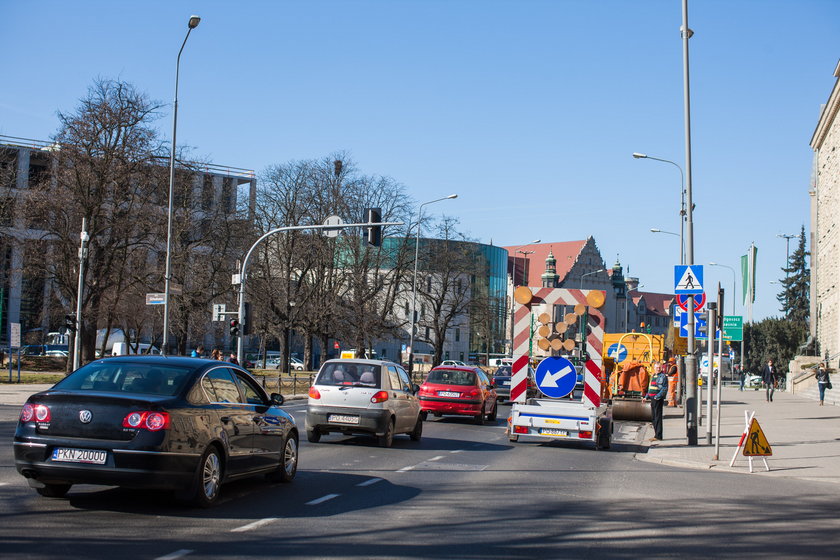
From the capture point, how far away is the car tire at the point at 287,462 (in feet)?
38.5

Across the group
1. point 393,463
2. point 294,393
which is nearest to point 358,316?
point 294,393

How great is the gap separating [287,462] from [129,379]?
9.65 feet

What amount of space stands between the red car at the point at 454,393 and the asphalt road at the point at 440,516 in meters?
10.1

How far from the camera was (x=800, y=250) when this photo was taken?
105062mm

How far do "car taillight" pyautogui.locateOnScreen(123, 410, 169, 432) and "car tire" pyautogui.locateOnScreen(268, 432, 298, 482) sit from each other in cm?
296

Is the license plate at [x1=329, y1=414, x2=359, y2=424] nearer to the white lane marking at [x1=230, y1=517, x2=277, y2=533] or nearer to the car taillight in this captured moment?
the white lane marking at [x1=230, y1=517, x2=277, y2=533]

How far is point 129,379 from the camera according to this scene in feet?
31.4

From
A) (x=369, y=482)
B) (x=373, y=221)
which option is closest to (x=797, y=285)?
(x=373, y=221)

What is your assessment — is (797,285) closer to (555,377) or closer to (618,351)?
(618,351)

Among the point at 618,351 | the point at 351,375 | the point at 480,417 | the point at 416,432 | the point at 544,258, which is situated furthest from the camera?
the point at 544,258

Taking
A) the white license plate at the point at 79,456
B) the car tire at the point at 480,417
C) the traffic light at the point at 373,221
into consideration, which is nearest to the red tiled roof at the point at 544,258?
the traffic light at the point at 373,221

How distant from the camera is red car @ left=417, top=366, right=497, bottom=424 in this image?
994 inches

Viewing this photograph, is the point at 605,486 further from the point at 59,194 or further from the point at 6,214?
the point at 6,214

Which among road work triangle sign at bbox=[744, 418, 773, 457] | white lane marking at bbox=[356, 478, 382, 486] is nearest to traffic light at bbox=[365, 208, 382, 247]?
road work triangle sign at bbox=[744, 418, 773, 457]
